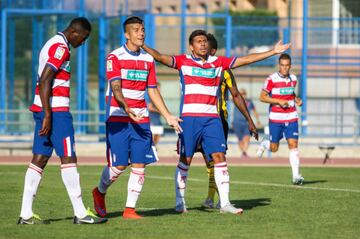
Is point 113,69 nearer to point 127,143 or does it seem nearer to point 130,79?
point 130,79

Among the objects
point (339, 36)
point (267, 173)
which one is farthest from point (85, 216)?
point (339, 36)

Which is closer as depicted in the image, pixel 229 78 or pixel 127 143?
pixel 127 143

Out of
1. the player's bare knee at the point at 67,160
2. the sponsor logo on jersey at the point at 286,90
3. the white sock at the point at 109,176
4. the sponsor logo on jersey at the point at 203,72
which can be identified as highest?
the sponsor logo on jersey at the point at 203,72

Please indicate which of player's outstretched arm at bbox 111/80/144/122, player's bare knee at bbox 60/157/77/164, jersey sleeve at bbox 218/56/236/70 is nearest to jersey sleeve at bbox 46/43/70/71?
player's outstretched arm at bbox 111/80/144/122

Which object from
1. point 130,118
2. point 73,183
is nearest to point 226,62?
point 130,118

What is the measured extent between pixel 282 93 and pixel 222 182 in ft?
20.7

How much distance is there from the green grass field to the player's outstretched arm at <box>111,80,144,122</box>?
115 cm

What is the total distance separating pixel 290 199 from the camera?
15711 millimetres

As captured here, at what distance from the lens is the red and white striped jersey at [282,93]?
19672mm

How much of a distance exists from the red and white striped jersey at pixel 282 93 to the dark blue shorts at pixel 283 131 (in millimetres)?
76

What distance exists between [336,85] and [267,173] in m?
16.4

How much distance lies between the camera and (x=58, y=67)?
11.9 meters

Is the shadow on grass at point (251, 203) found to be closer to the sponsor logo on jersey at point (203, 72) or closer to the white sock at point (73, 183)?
the sponsor logo on jersey at point (203, 72)

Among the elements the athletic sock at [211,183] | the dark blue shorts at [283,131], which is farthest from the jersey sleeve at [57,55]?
the dark blue shorts at [283,131]
